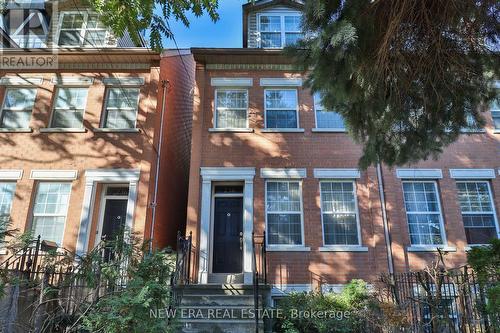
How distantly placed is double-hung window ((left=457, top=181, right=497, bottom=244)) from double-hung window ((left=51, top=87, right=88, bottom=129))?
1044 centimetres

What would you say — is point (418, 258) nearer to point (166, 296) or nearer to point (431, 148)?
point (431, 148)

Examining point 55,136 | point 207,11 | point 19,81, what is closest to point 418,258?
point 207,11

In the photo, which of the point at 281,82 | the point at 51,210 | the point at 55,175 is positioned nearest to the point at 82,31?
the point at 55,175

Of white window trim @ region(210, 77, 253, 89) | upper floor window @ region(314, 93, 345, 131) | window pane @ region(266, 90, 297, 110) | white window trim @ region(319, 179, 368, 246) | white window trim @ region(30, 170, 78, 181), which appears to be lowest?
white window trim @ region(319, 179, 368, 246)

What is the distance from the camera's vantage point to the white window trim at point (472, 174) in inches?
377

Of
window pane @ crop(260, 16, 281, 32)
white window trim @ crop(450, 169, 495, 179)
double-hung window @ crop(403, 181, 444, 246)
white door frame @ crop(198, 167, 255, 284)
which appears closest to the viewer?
white door frame @ crop(198, 167, 255, 284)

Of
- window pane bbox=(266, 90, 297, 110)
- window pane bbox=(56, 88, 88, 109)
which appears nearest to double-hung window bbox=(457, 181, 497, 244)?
window pane bbox=(266, 90, 297, 110)

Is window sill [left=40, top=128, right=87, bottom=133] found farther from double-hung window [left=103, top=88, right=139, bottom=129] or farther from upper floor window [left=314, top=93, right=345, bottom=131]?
upper floor window [left=314, top=93, right=345, bottom=131]

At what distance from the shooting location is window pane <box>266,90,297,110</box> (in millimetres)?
10445

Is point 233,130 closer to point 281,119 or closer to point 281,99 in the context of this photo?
point 281,119

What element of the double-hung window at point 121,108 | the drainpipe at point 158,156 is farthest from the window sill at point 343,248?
the double-hung window at point 121,108

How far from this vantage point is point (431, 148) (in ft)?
18.5

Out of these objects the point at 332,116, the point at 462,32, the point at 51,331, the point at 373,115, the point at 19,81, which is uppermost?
the point at 19,81

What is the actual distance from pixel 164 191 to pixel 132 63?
3817 millimetres
